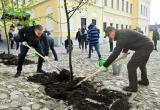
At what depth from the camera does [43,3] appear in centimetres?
2812

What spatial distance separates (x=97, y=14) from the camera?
32.6m

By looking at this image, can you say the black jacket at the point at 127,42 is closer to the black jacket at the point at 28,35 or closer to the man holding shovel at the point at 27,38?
the man holding shovel at the point at 27,38

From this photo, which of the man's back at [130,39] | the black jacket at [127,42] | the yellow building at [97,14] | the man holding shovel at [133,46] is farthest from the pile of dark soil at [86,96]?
the yellow building at [97,14]

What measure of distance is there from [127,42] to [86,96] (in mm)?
1657

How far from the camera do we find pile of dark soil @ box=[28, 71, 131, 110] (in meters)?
5.72

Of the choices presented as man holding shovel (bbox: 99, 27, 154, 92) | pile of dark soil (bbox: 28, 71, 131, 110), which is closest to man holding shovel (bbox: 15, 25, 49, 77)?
pile of dark soil (bbox: 28, 71, 131, 110)

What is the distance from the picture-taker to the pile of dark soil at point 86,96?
5.72 m

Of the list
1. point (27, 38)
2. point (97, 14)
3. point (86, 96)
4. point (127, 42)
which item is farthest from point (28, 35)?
point (97, 14)

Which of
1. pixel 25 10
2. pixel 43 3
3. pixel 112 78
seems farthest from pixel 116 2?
pixel 112 78

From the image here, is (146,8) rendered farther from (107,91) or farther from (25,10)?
(107,91)

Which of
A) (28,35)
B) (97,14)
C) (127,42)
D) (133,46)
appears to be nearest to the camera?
(127,42)

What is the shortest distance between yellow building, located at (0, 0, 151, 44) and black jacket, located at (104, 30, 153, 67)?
4.26 meters

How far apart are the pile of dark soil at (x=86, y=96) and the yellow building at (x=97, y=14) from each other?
4090 millimetres

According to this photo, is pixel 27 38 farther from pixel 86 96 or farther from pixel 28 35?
pixel 86 96
